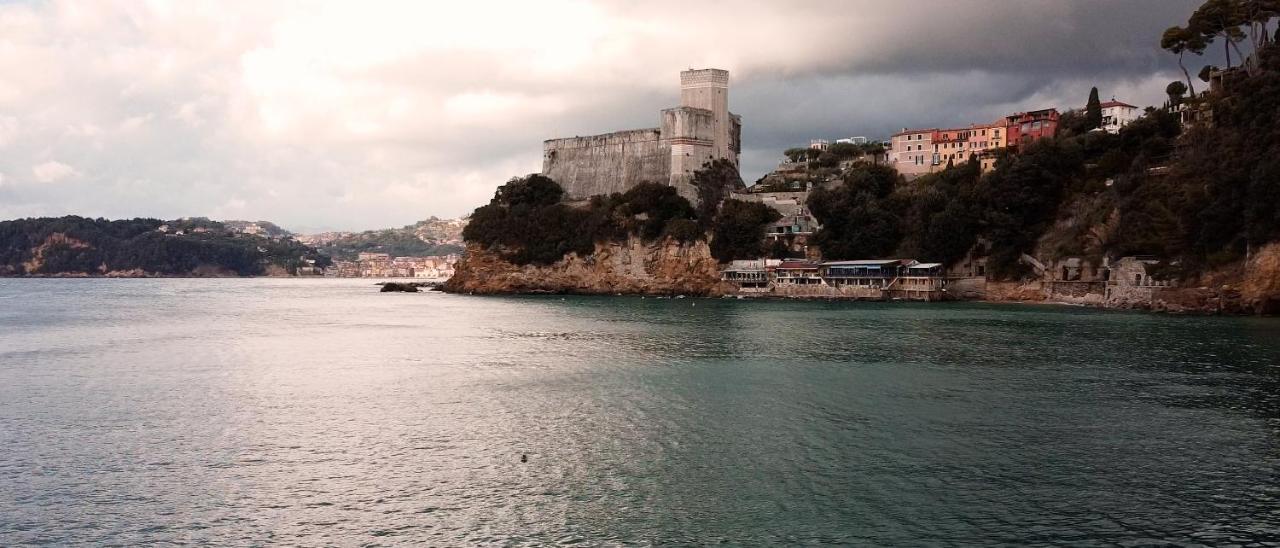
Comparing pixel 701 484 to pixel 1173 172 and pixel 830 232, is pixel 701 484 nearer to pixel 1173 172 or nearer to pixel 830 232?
pixel 1173 172

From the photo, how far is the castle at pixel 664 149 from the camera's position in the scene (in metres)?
68.6

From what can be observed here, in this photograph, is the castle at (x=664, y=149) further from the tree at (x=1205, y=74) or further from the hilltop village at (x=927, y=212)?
the tree at (x=1205, y=74)


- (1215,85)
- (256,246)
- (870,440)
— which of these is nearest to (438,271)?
(256,246)

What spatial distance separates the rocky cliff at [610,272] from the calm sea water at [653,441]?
109 feet

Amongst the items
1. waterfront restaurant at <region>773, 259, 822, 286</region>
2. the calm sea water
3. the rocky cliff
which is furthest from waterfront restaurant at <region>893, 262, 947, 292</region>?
the calm sea water

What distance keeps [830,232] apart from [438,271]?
129 meters

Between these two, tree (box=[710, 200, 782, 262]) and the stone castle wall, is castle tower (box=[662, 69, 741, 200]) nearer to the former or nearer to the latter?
the stone castle wall

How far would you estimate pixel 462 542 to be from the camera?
11.2 metres

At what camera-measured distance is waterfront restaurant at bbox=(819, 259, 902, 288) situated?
57438 mm

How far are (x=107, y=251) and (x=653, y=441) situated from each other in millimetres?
153519

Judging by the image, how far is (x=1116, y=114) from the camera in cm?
6038

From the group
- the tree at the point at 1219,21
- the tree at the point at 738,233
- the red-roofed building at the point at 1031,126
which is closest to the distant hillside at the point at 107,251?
the tree at the point at 738,233

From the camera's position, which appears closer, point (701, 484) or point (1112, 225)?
point (701, 484)

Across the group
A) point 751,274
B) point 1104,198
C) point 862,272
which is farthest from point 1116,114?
point 751,274
